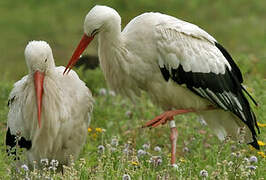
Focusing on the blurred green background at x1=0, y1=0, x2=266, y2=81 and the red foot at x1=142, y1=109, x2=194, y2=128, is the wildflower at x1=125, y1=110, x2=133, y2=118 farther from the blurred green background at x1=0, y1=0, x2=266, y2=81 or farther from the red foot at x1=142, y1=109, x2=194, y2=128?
the blurred green background at x1=0, y1=0, x2=266, y2=81

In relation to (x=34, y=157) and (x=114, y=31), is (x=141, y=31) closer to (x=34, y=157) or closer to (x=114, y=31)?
(x=114, y=31)

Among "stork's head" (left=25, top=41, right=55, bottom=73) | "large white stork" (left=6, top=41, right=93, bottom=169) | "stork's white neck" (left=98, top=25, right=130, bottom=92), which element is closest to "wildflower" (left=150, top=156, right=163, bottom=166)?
"large white stork" (left=6, top=41, right=93, bottom=169)

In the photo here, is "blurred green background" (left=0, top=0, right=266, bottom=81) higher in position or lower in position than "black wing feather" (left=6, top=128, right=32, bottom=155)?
higher

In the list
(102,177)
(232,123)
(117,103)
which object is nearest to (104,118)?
(117,103)

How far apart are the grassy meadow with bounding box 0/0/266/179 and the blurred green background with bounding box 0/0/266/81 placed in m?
0.02

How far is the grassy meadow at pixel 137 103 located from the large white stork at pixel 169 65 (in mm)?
318

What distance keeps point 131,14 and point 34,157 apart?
7.04 meters

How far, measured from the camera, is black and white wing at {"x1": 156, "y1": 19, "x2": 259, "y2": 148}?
5023 mm

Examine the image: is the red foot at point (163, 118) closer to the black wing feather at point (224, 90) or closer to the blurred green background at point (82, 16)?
the black wing feather at point (224, 90)

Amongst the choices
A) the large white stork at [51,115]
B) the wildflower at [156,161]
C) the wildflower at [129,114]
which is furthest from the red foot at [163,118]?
the wildflower at [129,114]

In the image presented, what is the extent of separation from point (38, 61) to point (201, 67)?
52.0 inches

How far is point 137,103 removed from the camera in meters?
6.52

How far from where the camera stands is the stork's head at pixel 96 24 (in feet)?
15.7

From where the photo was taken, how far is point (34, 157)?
4953 millimetres
